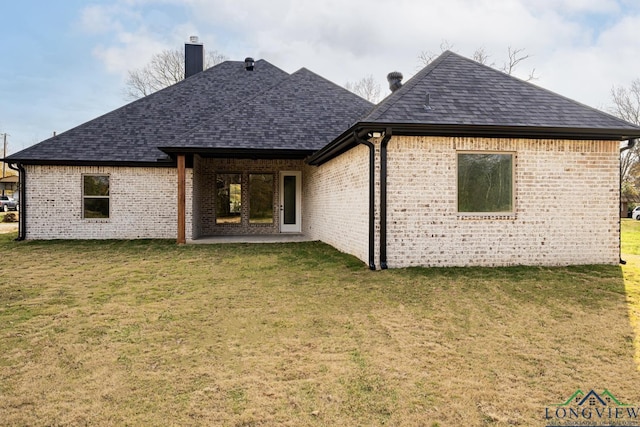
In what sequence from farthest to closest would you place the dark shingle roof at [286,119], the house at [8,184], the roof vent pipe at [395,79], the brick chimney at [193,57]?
the house at [8,184], the brick chimney at [193,57], the dark shingle roof at [286,119], the roof vent pipe at [395,79]

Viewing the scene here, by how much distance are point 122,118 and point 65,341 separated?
1239 centimetres

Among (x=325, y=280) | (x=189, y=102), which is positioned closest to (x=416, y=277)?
(x=325, y=280)

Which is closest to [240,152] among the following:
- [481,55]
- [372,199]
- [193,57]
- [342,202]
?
[342,202]

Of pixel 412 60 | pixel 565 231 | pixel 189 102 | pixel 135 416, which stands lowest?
pixel 135 416

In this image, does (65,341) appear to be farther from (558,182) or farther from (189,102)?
(189,102)

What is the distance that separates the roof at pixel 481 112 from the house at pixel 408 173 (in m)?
0.04

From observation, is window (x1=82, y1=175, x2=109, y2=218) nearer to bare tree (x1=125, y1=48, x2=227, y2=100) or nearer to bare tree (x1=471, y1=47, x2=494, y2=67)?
bare tree (x1=125, y1=48, x2=227, y2=100)

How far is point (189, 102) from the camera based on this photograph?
15219 mm

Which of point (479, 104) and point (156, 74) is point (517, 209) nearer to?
point (479, 104)

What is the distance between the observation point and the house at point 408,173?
287 inches

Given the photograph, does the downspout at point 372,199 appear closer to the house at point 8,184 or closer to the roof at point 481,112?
the roof at point 481,112

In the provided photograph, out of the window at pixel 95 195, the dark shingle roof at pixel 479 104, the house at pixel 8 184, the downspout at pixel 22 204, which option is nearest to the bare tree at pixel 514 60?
the dark shingle roof at pixel 479 104

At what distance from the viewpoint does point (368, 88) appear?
3366 centimetres

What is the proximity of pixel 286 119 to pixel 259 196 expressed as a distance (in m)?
3.03
